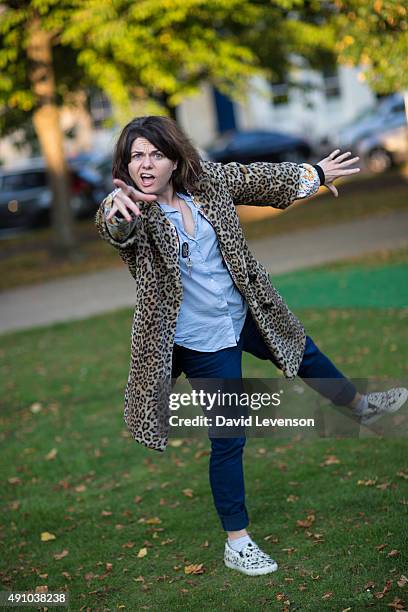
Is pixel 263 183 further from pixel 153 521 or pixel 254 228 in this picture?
pixel 254 228

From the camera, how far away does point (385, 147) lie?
24.7 metres

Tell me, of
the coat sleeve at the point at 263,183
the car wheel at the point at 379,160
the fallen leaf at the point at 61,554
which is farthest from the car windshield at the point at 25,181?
the coat sleeve at the point at 263,183

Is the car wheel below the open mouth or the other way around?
below

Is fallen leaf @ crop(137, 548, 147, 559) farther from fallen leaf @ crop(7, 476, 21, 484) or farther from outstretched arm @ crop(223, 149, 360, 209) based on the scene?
outstretched arm @ crop(223, 149, 360, 209)

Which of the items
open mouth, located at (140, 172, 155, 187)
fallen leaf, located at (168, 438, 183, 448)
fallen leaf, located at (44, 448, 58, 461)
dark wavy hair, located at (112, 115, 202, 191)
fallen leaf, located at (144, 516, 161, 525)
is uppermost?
dark wavy hair, located at (112, 115, 202, 191)

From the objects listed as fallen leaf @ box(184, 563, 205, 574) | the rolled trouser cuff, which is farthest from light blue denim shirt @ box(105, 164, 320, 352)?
fallen leaf @ box(184, 563, 205, 574)

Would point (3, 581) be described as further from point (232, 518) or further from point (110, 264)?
point (110, 264)

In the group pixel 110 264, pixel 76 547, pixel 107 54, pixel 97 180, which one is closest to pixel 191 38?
pixel 107 54

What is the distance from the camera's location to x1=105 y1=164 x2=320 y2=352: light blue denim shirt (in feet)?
13.2

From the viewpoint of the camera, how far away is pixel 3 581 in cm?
466

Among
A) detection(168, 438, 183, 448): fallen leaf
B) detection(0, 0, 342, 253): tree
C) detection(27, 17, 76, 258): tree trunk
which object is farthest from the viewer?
detection(27, 17, 76, 258): tree trunk

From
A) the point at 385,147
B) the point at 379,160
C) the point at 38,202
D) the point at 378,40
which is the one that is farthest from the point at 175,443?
the point at 379,160

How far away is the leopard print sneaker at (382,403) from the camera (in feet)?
14.4

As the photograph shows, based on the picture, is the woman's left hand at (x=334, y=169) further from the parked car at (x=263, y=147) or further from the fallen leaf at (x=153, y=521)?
the parked car at (x=263, y=147)
